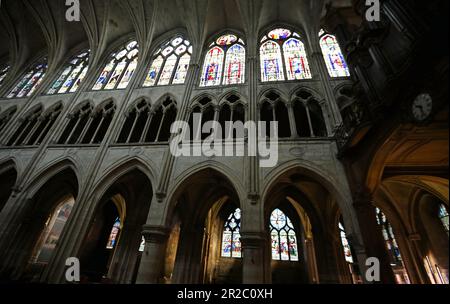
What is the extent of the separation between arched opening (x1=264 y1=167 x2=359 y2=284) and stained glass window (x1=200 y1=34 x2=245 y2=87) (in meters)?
6.20

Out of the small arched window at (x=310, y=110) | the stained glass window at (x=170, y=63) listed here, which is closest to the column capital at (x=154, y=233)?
the small arched window at (x=310, y=110)

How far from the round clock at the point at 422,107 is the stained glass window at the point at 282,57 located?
6.37 metres

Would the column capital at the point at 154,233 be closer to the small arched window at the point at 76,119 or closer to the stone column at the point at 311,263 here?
the small arched window at the point at 76,119

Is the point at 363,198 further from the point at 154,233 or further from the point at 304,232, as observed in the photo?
the point at 304,232

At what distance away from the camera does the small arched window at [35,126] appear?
10596 millimetres

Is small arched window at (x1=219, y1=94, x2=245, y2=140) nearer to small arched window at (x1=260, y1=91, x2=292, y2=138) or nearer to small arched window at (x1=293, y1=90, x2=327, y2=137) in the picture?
small arched window at (x1=260, y1=91, x2=292, y2=138)

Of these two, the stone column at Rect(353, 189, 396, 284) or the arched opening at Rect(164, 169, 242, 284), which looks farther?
the arched opening at Rect(164, 169, 242, 284)

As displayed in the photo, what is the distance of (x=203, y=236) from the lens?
1054 cm

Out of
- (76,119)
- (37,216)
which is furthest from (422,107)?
(37,216)

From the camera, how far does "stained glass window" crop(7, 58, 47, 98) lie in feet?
44.1

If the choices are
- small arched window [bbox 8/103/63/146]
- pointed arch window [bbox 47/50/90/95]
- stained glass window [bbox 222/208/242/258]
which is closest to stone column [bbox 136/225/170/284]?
stained glass window [bbox 222/208/242/258]

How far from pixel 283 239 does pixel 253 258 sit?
7675mm

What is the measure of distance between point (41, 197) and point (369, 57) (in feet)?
52.5
